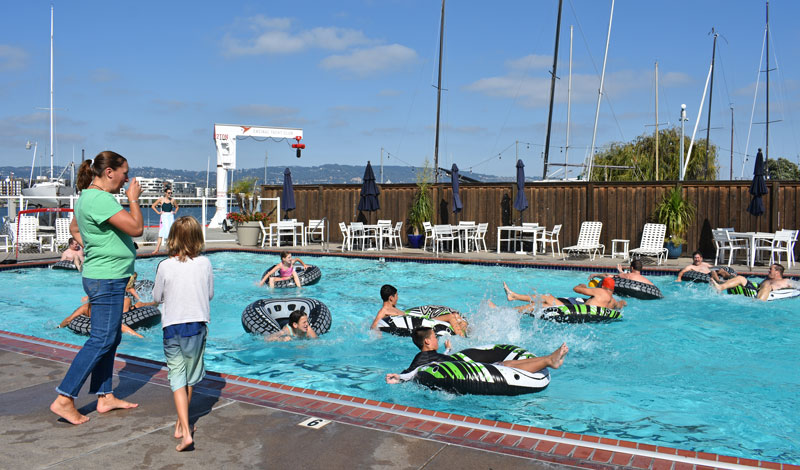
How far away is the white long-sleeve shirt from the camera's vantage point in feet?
11.4

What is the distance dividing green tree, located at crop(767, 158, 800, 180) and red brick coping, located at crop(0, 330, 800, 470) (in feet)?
222

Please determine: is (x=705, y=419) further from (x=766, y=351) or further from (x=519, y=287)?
(x=519, y=287)

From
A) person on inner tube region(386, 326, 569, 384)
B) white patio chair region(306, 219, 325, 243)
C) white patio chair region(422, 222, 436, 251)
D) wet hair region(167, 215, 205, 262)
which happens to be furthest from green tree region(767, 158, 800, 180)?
wet hair region(167, 215, 205, 262)

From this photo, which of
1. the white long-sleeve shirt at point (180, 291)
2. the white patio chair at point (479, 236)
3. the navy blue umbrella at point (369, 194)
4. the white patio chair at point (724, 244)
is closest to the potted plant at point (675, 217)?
Result: the white patio chair at point (724, 244)

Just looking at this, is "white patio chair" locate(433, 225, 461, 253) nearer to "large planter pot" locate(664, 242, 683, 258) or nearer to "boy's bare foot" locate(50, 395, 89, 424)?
"large planter pot" locate(664, 242, 683, 258)

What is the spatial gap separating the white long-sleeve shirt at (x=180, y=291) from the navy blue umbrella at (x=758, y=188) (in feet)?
44.3

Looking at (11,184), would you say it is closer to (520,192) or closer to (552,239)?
(520,192)

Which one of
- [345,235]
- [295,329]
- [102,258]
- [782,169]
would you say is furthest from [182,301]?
[782,169]

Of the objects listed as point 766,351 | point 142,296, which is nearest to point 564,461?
point 766,351

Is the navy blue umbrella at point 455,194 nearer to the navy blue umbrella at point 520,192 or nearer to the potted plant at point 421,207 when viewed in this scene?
the potted plant at point 421,207

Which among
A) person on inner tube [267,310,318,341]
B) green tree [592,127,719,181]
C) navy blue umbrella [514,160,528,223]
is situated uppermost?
green tree [592,127,719,181]

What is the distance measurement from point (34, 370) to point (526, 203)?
13.0 metres

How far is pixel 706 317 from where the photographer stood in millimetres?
9531

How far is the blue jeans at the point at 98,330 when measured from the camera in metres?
3.66
